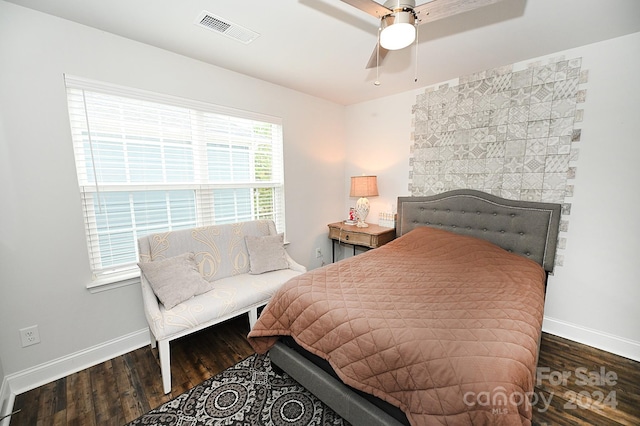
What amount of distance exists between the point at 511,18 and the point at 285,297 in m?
2.41

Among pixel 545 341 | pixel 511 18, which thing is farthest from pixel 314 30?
pixel 545 341

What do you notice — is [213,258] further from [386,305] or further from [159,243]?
[386,305]

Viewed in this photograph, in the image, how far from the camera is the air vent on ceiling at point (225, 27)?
1781 millimetres

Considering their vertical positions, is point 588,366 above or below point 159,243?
below

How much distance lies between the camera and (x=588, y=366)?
2029 millimetres

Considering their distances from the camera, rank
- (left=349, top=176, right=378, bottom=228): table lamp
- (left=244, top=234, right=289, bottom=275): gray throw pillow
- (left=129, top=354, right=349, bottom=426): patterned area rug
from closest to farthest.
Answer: (left=129, top=354, right=349, bottom=426): patterned area rug
(left=244, top=234, right=289, bottom=275): gray throw pillow
(left=349, top=176, right=378, bottom=228): table lamp

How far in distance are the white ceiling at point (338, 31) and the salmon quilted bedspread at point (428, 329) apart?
69.7 inches

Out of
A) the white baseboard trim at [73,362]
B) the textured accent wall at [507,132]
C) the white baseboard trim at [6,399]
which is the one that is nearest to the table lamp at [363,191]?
the textured accent wall at [507,132]

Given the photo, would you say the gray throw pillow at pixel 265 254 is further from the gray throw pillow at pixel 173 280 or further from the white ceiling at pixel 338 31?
the white ceiling at pixel 338 31

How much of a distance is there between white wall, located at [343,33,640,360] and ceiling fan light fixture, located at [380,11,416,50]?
1.95 m

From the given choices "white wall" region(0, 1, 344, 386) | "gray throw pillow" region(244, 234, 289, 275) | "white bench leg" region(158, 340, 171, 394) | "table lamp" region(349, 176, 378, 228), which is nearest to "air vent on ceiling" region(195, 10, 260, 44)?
"white wall" region(0, 1, 344, 386)

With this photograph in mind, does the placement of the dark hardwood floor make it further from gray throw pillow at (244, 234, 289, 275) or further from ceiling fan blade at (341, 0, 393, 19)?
ceiling fan blade at (341, 0, 393, 19)

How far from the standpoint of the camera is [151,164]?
2.28 metres

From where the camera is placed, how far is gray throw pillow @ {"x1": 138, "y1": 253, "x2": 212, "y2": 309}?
1.95 metres
